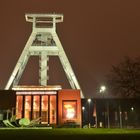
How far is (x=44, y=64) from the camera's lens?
65.2 meters

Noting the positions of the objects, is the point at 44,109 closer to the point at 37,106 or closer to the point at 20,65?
the point at 37,106

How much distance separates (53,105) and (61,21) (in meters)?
20.0

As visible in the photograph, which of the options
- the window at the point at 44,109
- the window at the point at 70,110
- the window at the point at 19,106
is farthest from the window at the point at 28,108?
the window at the point at 70,110

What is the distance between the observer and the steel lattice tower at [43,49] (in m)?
63.9

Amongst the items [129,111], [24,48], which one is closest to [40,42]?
[24,48]

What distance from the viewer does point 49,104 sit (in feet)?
179

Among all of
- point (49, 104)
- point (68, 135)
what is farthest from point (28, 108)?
point (68, 135)

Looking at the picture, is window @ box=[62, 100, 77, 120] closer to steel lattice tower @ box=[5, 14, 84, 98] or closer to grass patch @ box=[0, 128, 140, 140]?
steel lattice tower @ box=[5, 14, 84, 98]

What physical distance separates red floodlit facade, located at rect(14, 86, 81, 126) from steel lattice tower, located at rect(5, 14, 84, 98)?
847 cm

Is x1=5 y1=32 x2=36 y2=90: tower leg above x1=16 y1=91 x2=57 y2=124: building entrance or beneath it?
above

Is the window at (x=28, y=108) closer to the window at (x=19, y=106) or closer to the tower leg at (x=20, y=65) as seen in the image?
the window at (x=19, y=106)

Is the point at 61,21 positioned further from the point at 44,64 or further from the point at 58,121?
the point at 58,121

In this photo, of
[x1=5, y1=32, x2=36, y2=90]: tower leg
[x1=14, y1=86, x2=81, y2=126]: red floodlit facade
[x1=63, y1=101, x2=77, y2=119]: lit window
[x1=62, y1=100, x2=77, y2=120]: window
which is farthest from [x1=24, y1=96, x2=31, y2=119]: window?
[x1=5, y1=32, x2=36, y2=90]: tower leg

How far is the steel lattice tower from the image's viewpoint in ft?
210
